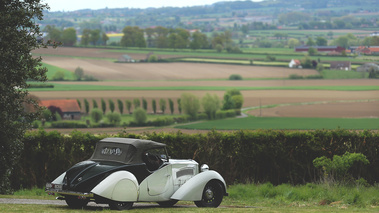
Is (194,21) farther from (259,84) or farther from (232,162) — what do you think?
(232,162)

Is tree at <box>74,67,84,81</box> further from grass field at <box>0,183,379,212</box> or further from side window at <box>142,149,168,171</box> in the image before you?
side window at <box>142,149,168,171</box>

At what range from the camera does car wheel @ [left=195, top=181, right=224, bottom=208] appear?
14.0m

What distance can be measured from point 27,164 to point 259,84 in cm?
9598

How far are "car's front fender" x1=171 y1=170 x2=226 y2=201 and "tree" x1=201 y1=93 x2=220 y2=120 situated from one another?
70.9 metres

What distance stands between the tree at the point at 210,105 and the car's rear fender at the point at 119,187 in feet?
237

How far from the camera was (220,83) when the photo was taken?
114m

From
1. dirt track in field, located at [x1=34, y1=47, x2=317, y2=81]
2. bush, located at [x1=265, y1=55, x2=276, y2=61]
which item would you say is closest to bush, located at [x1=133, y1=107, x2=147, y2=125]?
dirt track in field, located at [x1=34, y1=47, x2=317, y2=81]

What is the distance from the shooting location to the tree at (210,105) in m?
86.4

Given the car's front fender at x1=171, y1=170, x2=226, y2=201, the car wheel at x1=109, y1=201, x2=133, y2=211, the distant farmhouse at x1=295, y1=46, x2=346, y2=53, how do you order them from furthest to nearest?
1. the distant farmhouse at x1=295, y1=46, x2=346, y2=53
2. the car's front fender at x1=171, y1=170, x2=226, y2=201
3. the car wheel at x1=109, y1=201, x2=133, y2=211

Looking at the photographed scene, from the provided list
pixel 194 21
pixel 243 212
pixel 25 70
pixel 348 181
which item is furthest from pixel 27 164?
pixel 194 21

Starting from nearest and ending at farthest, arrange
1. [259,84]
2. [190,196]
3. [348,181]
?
[190,196]
[348,181]
[259,84]

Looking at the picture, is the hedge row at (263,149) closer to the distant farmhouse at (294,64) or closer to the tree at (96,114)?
the tree at (96,114)

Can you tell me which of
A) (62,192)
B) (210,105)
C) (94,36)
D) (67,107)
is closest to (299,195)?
(62,192)

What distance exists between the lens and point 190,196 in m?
13.7
